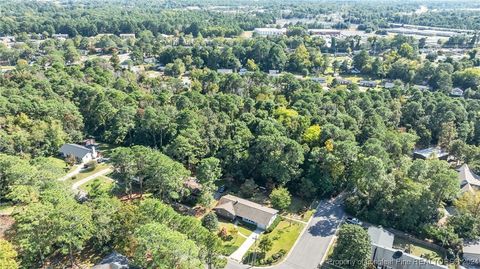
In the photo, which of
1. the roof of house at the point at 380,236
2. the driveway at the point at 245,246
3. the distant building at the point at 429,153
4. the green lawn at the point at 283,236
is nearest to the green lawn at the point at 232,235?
the driveway at the point at 245,246

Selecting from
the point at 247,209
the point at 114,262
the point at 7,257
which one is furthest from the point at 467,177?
the point at 7,257

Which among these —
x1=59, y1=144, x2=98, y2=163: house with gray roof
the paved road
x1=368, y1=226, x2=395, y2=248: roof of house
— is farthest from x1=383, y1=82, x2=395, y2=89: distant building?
x1=59, y1=144, x2=98, y2=163: house with gray roof

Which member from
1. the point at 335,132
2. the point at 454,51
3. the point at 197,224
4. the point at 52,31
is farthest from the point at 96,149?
the point at 454,51

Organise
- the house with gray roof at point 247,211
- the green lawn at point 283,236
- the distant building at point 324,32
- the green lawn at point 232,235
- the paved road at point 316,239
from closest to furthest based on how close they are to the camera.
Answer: the paved road at point 316,239 → the green lawn at point 283,236 → the green lawn at point 232,235 → the house with gray roof at point 247,211 → the distant building at point 324,32

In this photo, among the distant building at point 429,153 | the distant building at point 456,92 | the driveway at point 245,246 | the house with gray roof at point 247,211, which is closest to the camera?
the driveway at point 245,246

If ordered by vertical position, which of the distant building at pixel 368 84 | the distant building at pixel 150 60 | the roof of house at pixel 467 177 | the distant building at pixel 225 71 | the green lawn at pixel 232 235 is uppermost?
the distant building at pixel 150 60

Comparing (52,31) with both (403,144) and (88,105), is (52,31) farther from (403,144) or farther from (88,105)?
A: (403,144)

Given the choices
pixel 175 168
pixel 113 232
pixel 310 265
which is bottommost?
pixel 310 265

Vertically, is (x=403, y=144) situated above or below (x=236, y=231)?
above

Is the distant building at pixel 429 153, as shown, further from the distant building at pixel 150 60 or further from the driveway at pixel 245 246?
Result: the distant building at pixel 150 60
